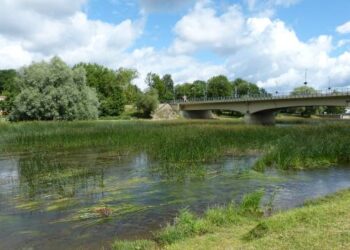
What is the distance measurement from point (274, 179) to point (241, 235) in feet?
28.3

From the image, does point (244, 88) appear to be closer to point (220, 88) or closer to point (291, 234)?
point (220, 88)

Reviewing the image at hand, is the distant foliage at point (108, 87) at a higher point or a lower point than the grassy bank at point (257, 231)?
higher

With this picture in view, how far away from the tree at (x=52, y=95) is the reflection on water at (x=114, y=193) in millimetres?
39417

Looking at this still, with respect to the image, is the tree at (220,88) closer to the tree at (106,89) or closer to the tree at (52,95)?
the tree at (106,89)

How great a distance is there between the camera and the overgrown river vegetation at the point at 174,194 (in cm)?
842

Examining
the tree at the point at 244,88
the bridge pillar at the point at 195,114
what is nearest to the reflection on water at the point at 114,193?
the bridge pillar at the point at 195,114

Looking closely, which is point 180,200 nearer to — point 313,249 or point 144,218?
point 144,218

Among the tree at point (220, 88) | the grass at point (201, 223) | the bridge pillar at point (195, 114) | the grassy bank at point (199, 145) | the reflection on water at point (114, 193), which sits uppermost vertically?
the tree at point (220, 88)

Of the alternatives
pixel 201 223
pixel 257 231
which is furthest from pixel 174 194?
pixel 257 231

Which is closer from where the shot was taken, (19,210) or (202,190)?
(19,210)

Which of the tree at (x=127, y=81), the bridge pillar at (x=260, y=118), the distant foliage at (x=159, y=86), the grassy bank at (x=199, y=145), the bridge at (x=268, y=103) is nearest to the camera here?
the grassy bank at (x=199, y=145)

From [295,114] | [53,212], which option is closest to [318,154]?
[53,212]

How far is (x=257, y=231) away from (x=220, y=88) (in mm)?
132053

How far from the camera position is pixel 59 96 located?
60500mm
